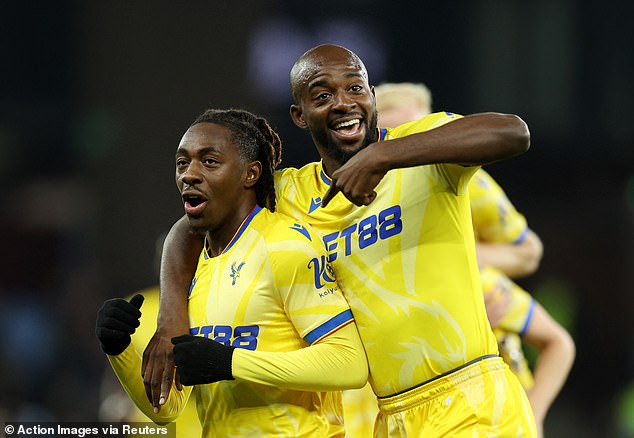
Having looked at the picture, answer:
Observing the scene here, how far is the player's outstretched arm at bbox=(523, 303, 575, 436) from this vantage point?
5.56 meters

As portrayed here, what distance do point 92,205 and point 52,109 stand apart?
1293 mm

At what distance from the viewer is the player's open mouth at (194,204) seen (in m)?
3.57

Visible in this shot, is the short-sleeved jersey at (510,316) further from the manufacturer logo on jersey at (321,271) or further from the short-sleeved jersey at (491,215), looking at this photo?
the manufacturer logo on jersey at (321,271)

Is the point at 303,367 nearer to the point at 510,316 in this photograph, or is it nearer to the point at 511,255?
the point at 510,316

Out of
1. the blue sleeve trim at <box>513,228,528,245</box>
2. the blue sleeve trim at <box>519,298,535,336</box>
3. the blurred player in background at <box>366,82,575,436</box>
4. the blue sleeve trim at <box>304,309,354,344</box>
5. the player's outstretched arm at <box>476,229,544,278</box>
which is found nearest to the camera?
the blue sleeve trim at <box>304,309,354,344</box>

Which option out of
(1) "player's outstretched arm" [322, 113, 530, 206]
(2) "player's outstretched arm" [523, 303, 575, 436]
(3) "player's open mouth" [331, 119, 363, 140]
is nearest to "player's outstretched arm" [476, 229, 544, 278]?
(2) "player's outstretched arm" [523, 303, 575, 436]

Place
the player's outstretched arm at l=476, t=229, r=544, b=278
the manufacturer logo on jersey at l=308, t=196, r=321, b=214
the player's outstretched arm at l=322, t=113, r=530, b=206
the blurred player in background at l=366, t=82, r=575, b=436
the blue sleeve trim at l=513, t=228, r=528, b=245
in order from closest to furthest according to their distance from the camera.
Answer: the player's outstretched arm at l=322, t=113, r=530, b=206
the manufacturer logo on jersey at l=308, t=196, r=321, b=214
the blurred player in background at l=366, t=82, r=575, b=436
the player's outstretched arm at l=476, t=229, r=544, b=278
the blue sleeve trim at l=513, t=228, r=528, b=245

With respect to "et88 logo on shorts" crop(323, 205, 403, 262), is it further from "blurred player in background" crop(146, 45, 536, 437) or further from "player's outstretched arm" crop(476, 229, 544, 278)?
"player's outstretched arm" crop(476, 229, 544, 278)

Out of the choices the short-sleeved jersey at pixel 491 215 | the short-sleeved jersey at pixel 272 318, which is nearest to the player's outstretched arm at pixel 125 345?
the short-sleeved jersey at pixel 272 318

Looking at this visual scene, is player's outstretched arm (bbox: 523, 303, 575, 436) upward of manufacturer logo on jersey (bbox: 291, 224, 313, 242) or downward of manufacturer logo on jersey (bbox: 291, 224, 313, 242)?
downward

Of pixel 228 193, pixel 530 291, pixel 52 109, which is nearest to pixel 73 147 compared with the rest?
pixel 52 109

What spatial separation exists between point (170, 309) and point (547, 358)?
8.70ft

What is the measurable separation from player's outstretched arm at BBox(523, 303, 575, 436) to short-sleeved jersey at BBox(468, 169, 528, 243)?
0.44m

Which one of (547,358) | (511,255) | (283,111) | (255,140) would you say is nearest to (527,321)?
(547,358)
